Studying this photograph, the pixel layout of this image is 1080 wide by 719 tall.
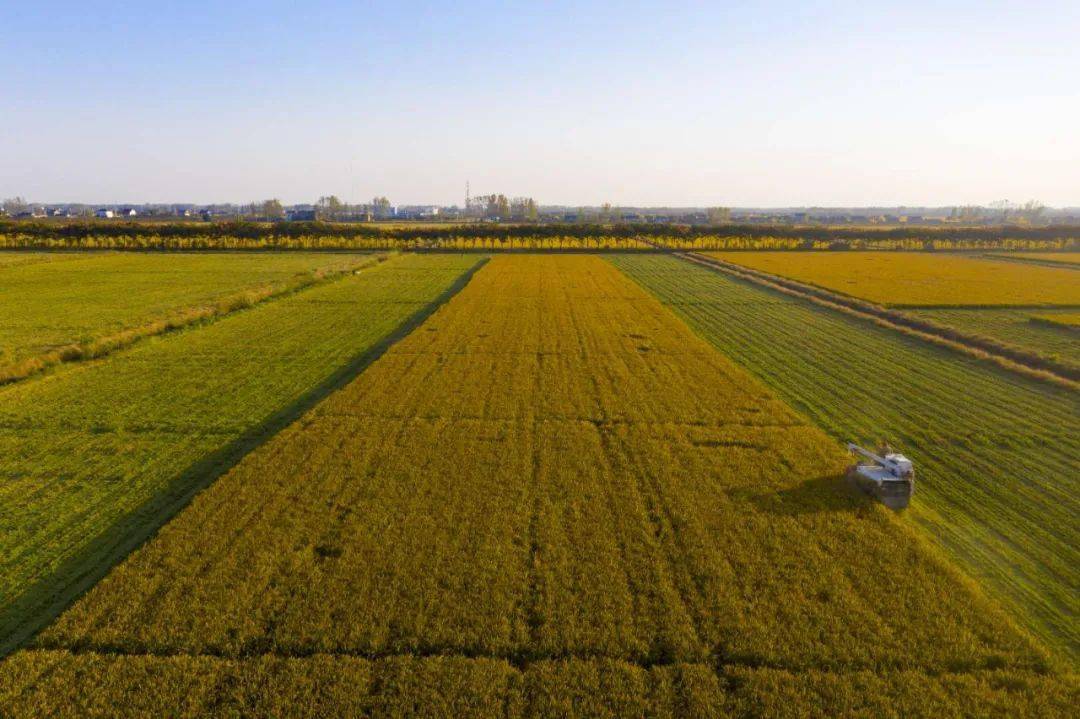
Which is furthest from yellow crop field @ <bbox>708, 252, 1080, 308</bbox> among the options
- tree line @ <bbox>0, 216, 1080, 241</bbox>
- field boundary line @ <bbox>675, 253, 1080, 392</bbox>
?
tree line @ <bbox>0, 216, 1080, 241</bbox>

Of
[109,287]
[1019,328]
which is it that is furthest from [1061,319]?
[109,287]

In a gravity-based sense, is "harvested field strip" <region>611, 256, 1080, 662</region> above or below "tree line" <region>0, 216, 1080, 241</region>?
below

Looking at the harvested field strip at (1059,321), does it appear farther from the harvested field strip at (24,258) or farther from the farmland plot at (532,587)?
the harvested field strip at (24,258)

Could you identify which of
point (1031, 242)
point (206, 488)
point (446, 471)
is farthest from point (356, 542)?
point (1031, 242)

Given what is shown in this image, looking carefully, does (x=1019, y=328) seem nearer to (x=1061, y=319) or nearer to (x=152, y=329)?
(x=1061, y=319)

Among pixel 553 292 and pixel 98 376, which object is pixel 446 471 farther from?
pixel 553 292

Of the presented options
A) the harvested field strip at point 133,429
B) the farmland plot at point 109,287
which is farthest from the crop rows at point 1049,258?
the farmland plot at point 109,287

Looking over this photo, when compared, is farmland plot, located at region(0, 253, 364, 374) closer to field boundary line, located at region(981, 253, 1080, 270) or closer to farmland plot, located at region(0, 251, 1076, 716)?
farmland plot, located at region(0, 251, 1076, 716)
